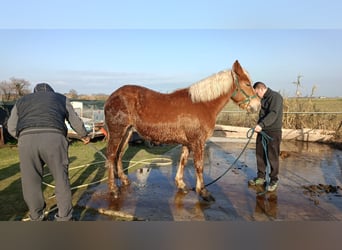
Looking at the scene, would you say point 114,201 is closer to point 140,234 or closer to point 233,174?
point 233,174

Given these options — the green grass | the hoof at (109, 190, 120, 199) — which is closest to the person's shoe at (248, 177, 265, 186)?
the hoof at (109, 190, 120, 199)

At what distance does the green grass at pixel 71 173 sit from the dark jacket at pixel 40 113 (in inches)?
56.3

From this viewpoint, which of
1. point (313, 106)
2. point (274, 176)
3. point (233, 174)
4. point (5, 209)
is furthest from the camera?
point (313, 106)

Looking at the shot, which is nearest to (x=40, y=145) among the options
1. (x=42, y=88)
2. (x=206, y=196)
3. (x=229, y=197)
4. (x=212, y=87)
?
(x=42, y=88)

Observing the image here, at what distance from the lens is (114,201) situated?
435 cm

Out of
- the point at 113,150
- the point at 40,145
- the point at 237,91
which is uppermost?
the point at 237,91

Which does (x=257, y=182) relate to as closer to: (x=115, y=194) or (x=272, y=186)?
(x=272, y=186)

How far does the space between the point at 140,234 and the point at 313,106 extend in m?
14.2

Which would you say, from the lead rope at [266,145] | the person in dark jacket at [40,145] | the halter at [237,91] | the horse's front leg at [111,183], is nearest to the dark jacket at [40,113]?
the person in dark jacket at [40,145]

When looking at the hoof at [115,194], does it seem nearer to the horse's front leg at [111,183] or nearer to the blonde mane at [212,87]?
the horse's front leg at [111,183]

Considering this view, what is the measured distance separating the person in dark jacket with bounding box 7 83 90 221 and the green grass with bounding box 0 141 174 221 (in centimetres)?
91

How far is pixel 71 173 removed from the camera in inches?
237

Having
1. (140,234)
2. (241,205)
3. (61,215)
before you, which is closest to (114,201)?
(61,215)

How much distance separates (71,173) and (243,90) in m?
4.12
